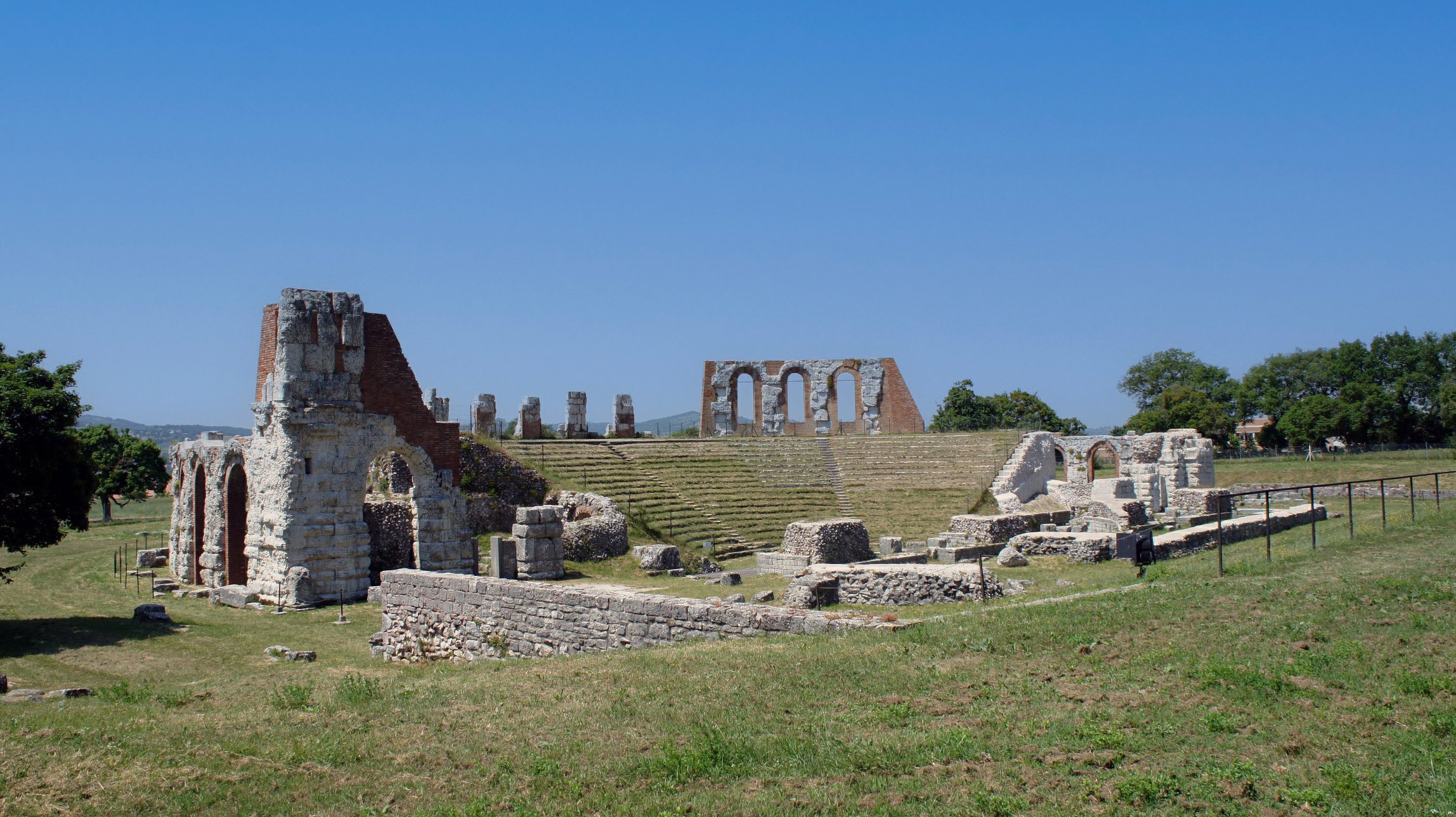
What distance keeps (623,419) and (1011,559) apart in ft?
74.7

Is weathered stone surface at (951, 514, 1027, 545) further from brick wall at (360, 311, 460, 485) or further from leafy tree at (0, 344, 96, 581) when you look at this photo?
leafy tree at (0, 344, 96, 581)

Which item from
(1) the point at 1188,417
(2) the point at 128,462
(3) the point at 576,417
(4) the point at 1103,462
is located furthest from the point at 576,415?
(1) the point at 1188,417

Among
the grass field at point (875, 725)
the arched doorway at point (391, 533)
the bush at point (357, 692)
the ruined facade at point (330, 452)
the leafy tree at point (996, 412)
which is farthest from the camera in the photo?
the leafy tree at point (996, 412)

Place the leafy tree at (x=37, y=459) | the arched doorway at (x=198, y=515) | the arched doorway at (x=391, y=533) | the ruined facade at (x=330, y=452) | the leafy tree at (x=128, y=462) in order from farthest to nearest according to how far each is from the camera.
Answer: the leafy tree at (x=128, y=462), the arched doorway at (x=198, y=515), the arched doorway at (x=391, y=533), the ruined facade at (x=330, y=452), the leafy tree at (x=37, y=459)

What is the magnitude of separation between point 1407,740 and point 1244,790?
52.1 inches

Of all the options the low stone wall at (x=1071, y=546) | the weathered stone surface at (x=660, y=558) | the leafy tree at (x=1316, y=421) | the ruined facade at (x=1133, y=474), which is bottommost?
the weathered stone surface at (x=660, y=558)

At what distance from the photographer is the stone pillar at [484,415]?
116 feet

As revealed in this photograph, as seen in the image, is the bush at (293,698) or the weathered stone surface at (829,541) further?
the weathered stone surface at (829,541)

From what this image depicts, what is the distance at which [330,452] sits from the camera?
825 inches

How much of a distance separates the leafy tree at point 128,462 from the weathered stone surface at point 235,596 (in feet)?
99.5

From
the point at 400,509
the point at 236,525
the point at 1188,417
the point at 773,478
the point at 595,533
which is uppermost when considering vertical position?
the point at 1188,417

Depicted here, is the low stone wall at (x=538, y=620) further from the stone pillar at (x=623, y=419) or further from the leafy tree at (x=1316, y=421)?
the leafy tree at (x=1316, y=421)

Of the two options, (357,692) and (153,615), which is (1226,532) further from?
(153,615)

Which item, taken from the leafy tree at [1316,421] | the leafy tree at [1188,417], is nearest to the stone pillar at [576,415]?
the leafy tree at [1188,417]
